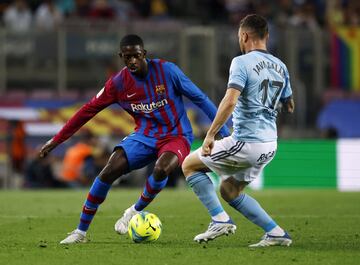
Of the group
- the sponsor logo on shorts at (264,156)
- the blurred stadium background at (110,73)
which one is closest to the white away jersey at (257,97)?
the sponsor logo on shorts at (264,156)

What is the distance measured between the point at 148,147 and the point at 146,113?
1.15 ft

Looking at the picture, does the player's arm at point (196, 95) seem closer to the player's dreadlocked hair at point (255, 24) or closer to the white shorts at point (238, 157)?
the white shorts at point (238, 157)

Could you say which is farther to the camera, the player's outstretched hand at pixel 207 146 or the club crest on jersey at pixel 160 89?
the club crest on jersey at pixel 160 89

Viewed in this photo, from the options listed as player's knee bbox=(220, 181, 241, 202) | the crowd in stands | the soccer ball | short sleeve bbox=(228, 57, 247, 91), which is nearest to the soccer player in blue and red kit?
the soccer ball

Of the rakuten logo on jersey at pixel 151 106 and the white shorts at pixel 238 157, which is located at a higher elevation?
the rakuten logo on jersey at pixel 151 106

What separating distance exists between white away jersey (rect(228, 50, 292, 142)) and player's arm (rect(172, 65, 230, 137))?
84 cm

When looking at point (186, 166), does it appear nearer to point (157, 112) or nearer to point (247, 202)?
point (247, 202)

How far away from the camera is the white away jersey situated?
8758 millimetres

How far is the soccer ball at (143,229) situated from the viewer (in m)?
9.65

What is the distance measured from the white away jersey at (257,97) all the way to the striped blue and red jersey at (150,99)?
118 cm

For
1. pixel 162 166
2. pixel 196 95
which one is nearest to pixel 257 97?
pixel 196 95

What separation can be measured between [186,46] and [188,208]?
7.80m

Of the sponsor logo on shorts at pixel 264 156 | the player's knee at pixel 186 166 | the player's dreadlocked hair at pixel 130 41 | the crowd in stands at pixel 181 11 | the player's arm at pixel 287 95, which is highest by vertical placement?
the crowd in stands at pixel 181 11

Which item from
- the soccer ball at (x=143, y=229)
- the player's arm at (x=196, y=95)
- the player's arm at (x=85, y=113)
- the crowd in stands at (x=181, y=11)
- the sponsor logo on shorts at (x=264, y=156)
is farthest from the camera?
the crowd in stands at (x=181, y=11)
